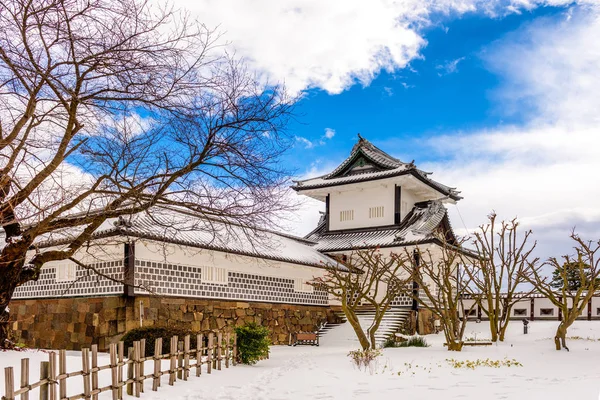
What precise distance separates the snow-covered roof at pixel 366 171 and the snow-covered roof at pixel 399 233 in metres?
1.68

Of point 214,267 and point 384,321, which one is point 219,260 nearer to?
point 214,267

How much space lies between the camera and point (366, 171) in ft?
105

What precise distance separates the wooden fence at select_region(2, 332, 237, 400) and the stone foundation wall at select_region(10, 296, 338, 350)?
14.2 ft

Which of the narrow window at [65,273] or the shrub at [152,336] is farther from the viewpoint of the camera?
the narrow window at [65,273]

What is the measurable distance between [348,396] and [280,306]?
14.0 meters

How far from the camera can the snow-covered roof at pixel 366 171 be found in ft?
101

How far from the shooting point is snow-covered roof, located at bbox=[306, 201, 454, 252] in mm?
28094

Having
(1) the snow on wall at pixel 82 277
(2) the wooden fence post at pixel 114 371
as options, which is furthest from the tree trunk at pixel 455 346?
(2) the wooden fence post at pixel 114 371

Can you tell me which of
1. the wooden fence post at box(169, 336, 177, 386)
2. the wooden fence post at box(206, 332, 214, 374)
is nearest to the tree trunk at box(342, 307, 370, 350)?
the wooden fence post at box(206, 332, 214, 374)

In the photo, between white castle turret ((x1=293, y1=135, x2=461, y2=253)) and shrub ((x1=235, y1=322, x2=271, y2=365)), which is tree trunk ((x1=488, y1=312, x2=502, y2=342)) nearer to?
white castle turret ((x1=293, y1=135, x2=461, y2=253))

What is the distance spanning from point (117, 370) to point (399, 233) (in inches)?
858

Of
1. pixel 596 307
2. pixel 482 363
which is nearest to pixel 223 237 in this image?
pixel 482 363

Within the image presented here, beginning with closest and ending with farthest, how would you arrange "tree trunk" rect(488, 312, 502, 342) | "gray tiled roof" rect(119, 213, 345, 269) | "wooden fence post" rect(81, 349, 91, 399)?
"wooden fence post" rect(81, 349, 91, 399) → "gray tiled roof" rect(119, 213, 345, 269) → "tree trunk" rect(488, 312, 502, 342)

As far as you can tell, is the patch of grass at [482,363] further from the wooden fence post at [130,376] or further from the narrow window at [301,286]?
the narrow window at [301,286]
